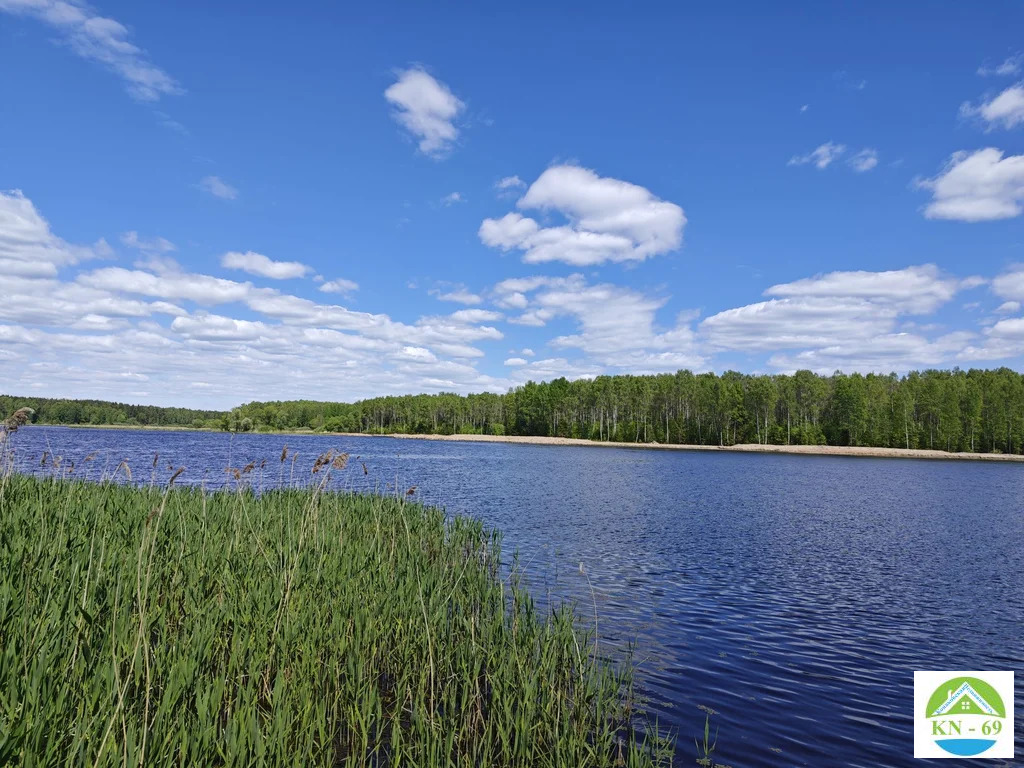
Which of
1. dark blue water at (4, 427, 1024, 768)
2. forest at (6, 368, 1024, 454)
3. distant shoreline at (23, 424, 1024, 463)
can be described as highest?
forest at (6, 368, 1024, 454)

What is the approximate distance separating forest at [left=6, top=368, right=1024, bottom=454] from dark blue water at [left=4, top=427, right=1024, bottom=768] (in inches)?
2585

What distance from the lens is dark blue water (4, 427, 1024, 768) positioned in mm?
8758

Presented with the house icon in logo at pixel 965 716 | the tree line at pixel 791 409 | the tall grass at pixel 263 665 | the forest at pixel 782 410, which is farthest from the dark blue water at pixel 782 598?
the tree line at pixel 791 409

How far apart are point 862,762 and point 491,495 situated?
2770 cm

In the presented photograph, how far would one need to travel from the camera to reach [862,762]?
7660mm

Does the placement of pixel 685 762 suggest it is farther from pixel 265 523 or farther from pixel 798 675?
pixel 265 523

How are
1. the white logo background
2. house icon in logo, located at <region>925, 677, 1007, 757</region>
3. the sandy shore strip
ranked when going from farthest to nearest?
the sandy shore strip, house icon in logo, located at <region>925, 677, 1007, 757</region>, the white logo background

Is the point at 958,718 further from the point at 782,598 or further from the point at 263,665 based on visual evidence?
the point at 263,665

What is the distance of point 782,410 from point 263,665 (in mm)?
131261

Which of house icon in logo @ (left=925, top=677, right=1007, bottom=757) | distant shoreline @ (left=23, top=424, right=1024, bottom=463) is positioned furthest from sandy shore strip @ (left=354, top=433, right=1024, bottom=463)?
house icon in logo @ (left=925, top=677, right=1007, bottom=757)

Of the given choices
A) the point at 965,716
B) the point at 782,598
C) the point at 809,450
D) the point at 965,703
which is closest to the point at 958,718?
the point at 965,716

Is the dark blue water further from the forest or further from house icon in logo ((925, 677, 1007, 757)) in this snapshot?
the forest

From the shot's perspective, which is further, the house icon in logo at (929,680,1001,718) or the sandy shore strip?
the sandy shore strip

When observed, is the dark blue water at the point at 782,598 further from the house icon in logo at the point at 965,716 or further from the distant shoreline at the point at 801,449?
the distant shoreline at the point at 801,449
